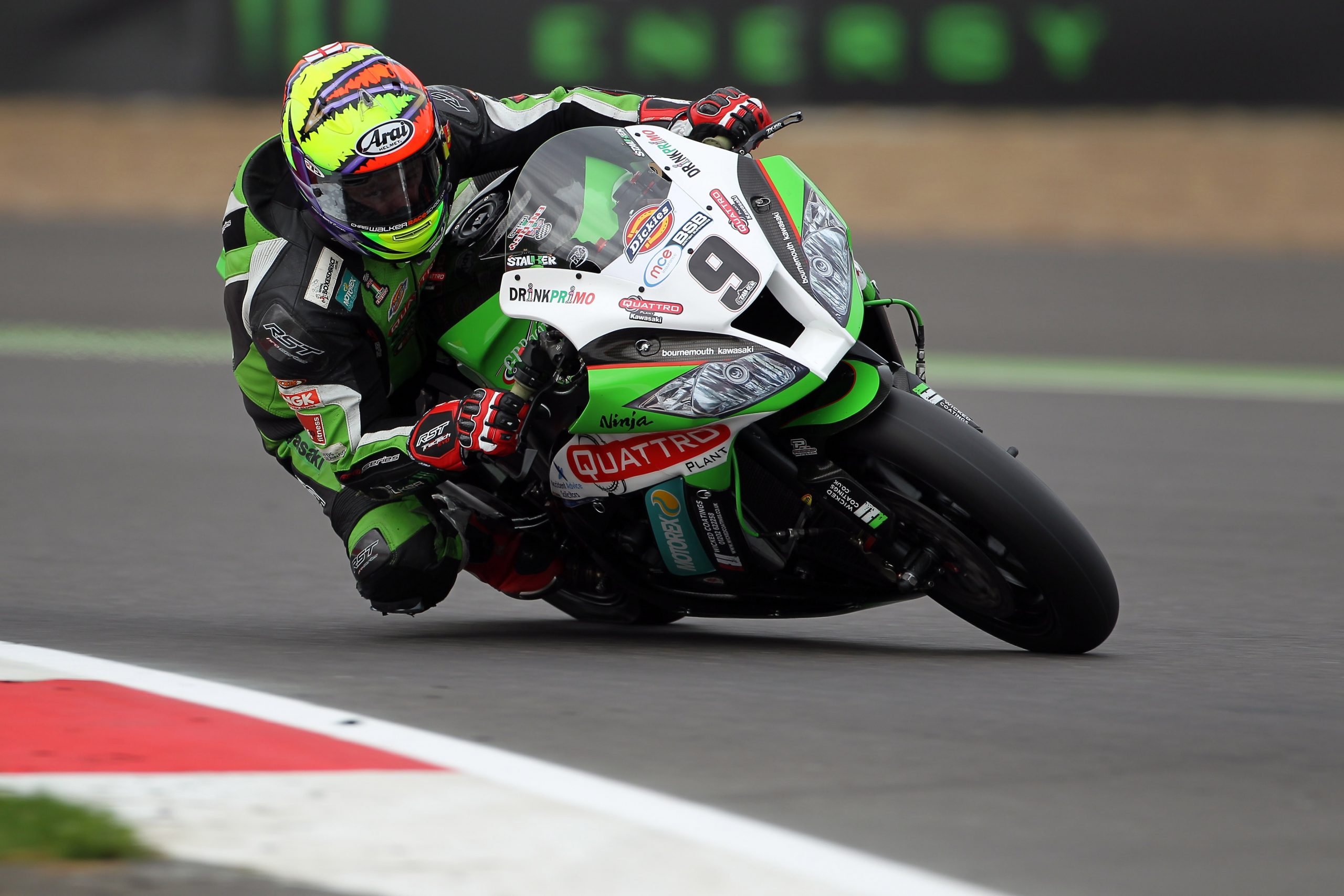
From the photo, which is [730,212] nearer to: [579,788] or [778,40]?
[579,788]

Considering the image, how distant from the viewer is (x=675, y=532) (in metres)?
4.87

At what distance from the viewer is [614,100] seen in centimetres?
562

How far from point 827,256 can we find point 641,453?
683 millimetres

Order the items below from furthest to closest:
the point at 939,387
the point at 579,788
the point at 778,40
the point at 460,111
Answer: the point at 778,40 < the point at 939,387 < the point at 460,111 < the point at 579,788

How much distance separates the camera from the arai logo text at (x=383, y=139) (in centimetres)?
465

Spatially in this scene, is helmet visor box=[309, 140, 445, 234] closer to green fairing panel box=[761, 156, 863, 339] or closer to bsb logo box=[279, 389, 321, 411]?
bsb logo box=[279, 389, 321, 411]

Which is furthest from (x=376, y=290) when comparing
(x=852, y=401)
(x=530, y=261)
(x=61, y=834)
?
(x=61, y=834)

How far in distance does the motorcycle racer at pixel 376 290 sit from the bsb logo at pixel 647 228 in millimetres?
480

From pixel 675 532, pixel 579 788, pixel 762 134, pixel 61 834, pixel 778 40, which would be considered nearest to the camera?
pixel 61 834

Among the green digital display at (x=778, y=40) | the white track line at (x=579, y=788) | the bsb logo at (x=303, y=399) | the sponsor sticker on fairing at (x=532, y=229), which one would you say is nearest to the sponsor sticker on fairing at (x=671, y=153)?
the sponsor sticker on fairing at (x=532, y=229)

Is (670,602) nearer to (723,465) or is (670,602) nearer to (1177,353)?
(723,465)

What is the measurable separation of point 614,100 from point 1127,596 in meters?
2.34

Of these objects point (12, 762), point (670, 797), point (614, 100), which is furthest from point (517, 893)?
point (614, 100)

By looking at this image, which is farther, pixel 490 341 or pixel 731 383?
pixel 490 341
